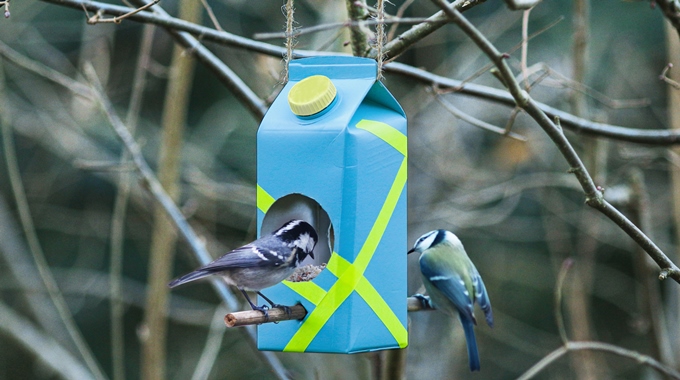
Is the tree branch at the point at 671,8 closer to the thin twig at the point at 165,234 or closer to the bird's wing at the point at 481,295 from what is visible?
the bird's wing at the point at 481,295

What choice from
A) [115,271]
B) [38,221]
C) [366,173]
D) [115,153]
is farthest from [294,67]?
[38,221]

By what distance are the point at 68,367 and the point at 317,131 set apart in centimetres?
364

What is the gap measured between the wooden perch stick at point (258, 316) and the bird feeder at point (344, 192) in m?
0.04

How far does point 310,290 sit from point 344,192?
13.2 inches

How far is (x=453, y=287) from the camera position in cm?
278

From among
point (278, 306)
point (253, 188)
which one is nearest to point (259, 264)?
point (278, 306)

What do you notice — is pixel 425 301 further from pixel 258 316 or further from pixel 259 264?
pixel 258 316

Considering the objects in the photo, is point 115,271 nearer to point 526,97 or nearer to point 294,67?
point 294,67

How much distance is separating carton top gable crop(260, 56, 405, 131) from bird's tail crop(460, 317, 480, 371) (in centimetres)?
85

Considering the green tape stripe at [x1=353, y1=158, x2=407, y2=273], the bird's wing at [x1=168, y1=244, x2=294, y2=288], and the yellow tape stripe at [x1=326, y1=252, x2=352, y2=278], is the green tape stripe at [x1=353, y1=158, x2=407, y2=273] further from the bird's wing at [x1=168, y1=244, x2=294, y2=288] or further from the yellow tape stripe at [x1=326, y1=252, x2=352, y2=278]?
the bird's wing at [x1=168, y1=244, x2=294, y2=288]

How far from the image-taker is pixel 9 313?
5848 millimetres

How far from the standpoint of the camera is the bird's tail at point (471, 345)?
102 inches

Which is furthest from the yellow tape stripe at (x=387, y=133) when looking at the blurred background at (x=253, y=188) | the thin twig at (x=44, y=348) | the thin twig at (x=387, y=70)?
the thin twig at (x=44, y=348)

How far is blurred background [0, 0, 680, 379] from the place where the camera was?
5.82 metres
